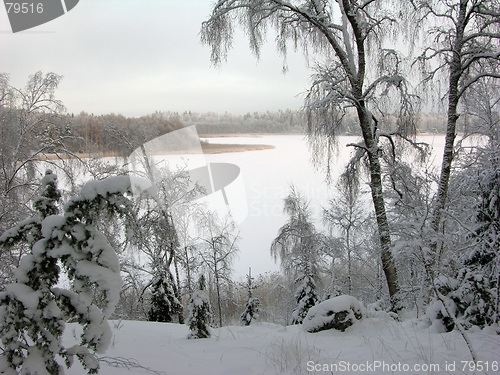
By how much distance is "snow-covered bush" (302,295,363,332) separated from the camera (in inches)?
206

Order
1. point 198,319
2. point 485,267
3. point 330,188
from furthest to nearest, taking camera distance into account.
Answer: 1. point 330,188
2. point 198,319
3. point 485,267

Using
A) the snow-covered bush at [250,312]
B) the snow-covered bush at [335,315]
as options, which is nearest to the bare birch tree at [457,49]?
the snow-covered bush at [335,315]

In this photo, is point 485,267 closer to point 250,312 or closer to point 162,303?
point 250,312

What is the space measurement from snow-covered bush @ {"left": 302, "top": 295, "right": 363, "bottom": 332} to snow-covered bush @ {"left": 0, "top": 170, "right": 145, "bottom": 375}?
3.89 metres

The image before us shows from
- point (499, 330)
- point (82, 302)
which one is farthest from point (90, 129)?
point (499, 330)

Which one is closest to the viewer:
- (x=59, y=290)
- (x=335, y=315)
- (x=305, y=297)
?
(x=59, y=290)

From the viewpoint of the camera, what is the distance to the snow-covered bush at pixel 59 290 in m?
2.10

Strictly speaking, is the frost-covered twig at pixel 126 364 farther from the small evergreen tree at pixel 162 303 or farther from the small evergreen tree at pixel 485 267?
the small evergreen tree at pixel 162 303

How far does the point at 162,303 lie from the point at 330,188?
7.28 meters

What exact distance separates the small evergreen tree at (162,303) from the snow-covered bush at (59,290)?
9735 millimetres

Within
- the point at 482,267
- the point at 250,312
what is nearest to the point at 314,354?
the point at 482,267

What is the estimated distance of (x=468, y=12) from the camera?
633 cm

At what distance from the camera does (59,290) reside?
7.47 ft

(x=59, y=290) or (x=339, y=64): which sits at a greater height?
(x=339, y=64)
